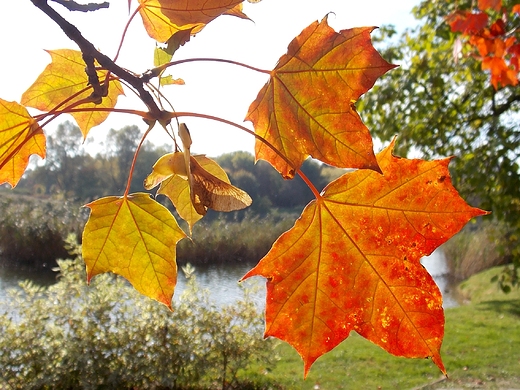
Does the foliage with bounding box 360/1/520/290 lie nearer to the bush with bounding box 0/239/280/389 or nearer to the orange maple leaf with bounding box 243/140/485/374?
the bush with bounding box 0/239/280/389

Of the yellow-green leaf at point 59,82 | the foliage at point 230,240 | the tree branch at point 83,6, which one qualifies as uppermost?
the foliage at point 230,240

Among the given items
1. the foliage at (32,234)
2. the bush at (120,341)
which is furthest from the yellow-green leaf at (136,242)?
the foliage at (32,234)

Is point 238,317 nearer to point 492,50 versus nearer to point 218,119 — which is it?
point 492,50

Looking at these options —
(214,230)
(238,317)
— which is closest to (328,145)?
(238,317)

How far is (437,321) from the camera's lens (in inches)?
14.0

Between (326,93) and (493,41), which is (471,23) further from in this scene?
(326,93)

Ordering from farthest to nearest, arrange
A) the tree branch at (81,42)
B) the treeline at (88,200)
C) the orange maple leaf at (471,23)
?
the treeline at (88,200) < the orange maple leaf at (471,23) < the tree branch at (81,42)

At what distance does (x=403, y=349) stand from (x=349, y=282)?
0.22ft

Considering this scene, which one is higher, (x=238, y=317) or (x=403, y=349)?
(x=238, y=317)

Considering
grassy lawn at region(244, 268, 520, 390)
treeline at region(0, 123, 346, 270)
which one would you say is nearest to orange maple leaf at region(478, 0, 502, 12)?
grassy lawn at region(244, 268, 520, 390)

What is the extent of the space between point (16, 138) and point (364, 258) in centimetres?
32

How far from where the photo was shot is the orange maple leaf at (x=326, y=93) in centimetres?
33

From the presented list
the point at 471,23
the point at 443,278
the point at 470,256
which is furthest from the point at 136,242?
the point at 443,278

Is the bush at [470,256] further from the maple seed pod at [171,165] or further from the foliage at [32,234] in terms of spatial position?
the maple seed pod at [171,165]
